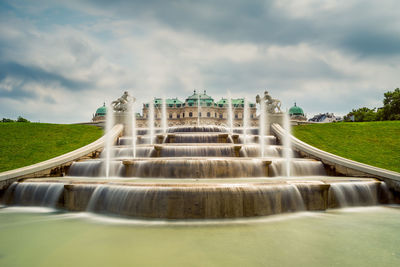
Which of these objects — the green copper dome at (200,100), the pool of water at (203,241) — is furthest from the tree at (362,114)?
the pool of water at (203,241)

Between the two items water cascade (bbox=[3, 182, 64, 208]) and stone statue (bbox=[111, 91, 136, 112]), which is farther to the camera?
stone statue (bbox=[111, 91, 136, 112])

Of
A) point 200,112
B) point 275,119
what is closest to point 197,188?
point 275,119

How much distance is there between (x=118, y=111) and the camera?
2494 centimetres

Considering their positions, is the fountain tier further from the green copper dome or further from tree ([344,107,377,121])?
the green copper dome

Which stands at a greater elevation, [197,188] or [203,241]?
[197,188]

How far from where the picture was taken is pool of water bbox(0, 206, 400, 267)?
5.22 meters

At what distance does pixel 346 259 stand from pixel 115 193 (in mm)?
6598

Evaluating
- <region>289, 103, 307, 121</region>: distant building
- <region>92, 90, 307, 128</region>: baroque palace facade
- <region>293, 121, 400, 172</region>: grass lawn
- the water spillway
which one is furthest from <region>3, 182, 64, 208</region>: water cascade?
<region>289, 103, 307, 121</region>: distant building

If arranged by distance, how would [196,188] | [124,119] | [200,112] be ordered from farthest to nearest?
[200,112]
[124,119]
[196,188]

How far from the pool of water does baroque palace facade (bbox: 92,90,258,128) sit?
7925 cm

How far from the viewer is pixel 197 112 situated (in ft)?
302

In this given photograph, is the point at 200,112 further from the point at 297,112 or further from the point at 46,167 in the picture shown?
the point at 46,167

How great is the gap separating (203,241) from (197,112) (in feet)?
283

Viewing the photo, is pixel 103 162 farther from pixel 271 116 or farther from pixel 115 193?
pixel 271 116
